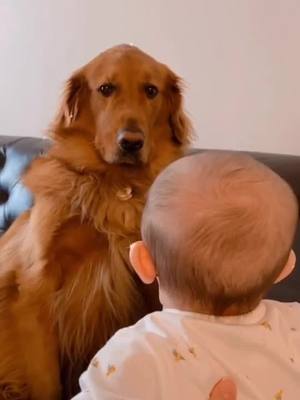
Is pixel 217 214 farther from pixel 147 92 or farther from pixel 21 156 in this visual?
pixel 21 156

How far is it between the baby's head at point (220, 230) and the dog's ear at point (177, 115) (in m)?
0.74

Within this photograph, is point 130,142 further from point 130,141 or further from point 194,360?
point 194,360

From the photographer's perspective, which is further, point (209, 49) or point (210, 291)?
point (209, 49)

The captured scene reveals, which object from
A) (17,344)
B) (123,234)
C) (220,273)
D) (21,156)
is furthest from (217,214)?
(21,156)

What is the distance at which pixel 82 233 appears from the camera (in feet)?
4.30

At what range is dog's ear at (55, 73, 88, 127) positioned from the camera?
150 centimetres

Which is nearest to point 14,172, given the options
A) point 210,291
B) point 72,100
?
point 72,100

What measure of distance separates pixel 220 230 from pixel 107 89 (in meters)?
0.78

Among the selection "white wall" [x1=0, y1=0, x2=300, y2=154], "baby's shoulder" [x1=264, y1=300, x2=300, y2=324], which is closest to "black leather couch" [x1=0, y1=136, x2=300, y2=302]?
"white wall" [x1=0, y1=0, x2=300, y2=154]

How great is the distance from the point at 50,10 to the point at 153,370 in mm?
2034

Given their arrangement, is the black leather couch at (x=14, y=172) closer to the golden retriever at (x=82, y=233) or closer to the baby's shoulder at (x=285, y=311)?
the golden retriever at (x=82, y=233)

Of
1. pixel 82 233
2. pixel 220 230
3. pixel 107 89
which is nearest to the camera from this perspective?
pixel 220 230

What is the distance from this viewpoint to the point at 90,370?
793 mm

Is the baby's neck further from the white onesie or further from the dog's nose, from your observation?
the dog's nose
